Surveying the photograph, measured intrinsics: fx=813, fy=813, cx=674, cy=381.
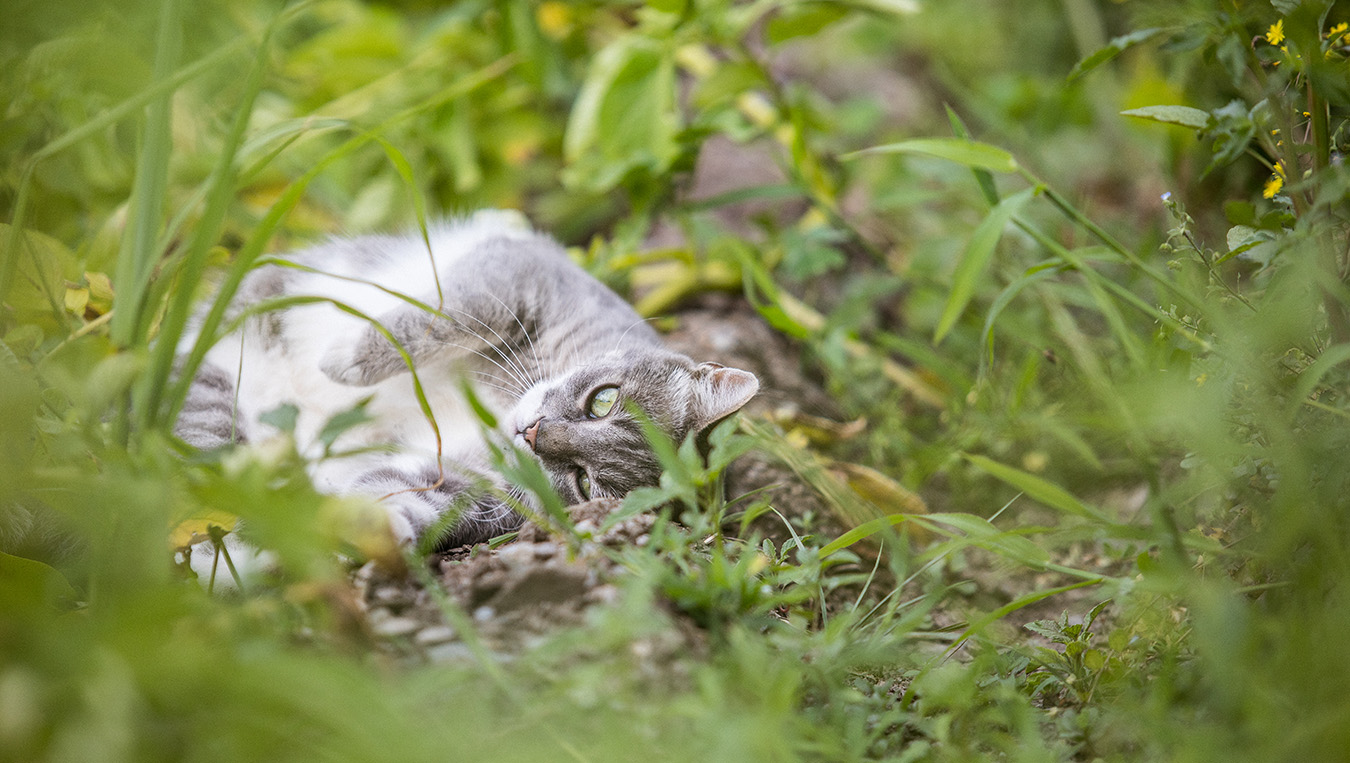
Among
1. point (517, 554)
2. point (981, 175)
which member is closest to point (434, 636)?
point (517, 554)

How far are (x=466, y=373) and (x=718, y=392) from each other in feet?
1.83

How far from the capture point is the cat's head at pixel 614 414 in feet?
5.83

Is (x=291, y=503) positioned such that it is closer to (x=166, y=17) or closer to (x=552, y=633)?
(x=552, y=633)

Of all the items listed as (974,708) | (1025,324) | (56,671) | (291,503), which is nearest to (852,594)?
(974,708)

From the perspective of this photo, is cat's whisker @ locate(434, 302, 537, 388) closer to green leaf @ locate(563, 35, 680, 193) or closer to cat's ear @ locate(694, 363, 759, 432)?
cat's ear @ locate(694, 363, 759, 432)

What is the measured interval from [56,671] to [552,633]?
525 mm

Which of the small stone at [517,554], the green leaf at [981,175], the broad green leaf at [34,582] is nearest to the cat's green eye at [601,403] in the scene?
the small stone at [517,554]

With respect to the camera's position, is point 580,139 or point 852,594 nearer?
point 852,594

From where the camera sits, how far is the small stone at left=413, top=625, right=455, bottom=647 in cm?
105

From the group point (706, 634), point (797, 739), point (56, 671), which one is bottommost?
point (797, 739)

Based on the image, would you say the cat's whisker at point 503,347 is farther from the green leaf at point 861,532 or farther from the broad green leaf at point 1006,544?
the broad green leaf at point 1006,544

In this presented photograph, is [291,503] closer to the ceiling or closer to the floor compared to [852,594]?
closer to the ceiling

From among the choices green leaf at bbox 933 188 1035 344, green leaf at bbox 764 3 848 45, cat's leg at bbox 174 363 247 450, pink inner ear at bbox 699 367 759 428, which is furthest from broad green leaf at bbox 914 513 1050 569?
green leaf at bbox 764 3 848 45

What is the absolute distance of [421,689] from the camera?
90 centimetres
